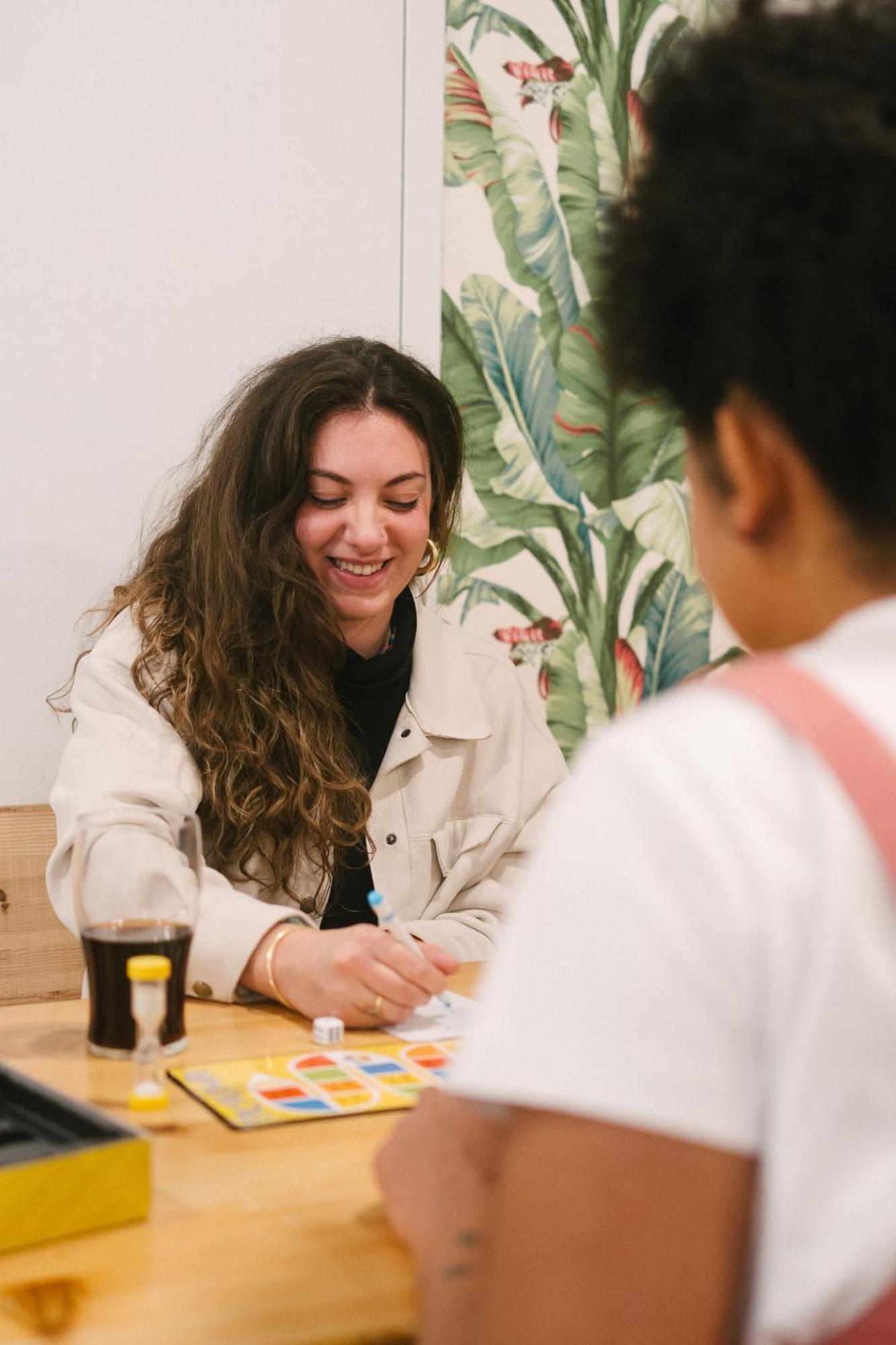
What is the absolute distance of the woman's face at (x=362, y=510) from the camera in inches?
78.3

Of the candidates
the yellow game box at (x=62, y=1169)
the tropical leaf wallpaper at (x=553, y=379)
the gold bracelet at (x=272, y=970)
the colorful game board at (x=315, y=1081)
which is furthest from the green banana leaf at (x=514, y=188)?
the yellow game box at (x=62, y=1169)

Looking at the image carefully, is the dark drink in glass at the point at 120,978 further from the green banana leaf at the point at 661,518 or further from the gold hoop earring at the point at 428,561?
the green banana leaf at the point at 661,518

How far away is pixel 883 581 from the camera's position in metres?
0.61

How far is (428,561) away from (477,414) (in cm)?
50

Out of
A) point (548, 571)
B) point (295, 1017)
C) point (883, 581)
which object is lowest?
point (295, 1017)

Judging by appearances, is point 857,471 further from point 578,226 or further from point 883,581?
point 578,226

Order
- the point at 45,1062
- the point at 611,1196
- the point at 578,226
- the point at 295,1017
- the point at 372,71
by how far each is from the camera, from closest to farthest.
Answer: the point at 611,1196 < the point at 45,1062 < the point at 295,1017 < the point at 372,71 < the point at 578,226

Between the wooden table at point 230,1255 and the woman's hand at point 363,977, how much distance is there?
214 millimetres

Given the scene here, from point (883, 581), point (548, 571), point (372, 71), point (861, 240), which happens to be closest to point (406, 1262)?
point (883, 581)

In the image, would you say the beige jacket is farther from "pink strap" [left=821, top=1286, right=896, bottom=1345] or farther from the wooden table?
"pink strap" [left=821, top=1286, right=896, bottom=1345]

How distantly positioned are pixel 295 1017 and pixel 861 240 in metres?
1.01

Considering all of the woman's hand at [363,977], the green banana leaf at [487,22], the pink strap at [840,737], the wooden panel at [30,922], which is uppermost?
the green banana leaf at [487,22]

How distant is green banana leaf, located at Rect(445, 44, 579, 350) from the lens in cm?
259

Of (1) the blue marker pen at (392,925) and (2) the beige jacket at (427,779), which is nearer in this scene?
(1) the blue marker pen at (392,925)
